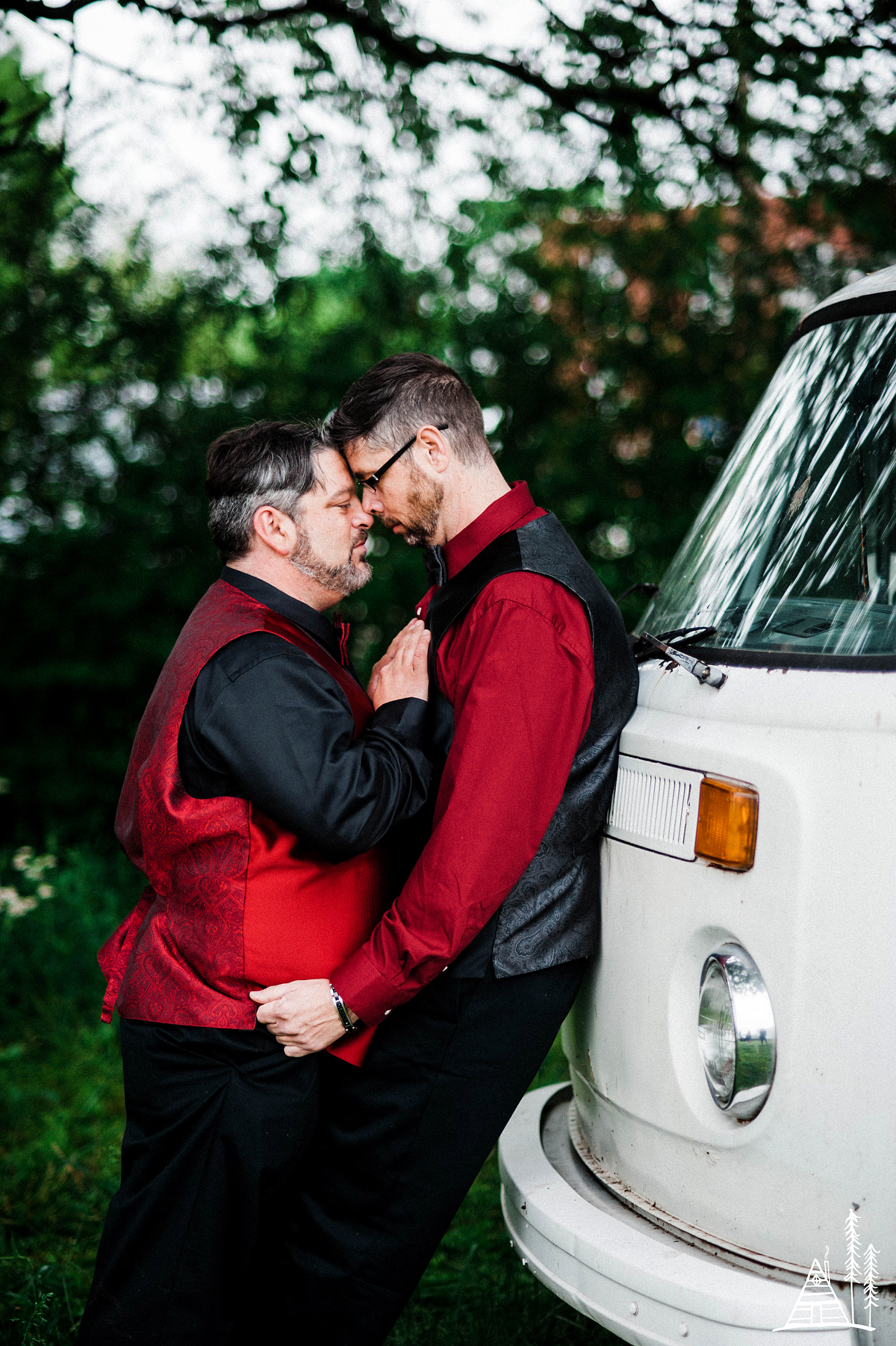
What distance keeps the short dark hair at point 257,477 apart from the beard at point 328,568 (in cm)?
8

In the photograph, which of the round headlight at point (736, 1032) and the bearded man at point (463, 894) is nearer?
the round headlight at point (736, 1032)

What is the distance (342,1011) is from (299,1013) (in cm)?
8

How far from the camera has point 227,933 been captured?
83.6 inches

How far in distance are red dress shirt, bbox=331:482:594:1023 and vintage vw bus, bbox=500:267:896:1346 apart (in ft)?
0.63

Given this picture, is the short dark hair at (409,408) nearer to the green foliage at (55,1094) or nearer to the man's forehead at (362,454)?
the man's forehead at (362,454)

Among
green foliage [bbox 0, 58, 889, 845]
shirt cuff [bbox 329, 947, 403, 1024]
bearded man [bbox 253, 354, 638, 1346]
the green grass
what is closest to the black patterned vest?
bearded man [bbox 253, 354, 638, 1346]

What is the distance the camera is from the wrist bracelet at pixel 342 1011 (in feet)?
6.93

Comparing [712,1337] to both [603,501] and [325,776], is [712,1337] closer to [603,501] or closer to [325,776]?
[325,776]

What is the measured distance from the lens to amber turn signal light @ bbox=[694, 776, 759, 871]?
1800mm

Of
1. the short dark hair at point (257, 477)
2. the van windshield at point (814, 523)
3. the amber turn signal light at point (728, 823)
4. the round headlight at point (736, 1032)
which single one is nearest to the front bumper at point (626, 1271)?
the round headlight at point (736, 1032)

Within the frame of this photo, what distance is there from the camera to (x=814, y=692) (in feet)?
5.87

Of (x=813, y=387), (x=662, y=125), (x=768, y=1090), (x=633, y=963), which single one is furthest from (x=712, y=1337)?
(x=662, y=125)
